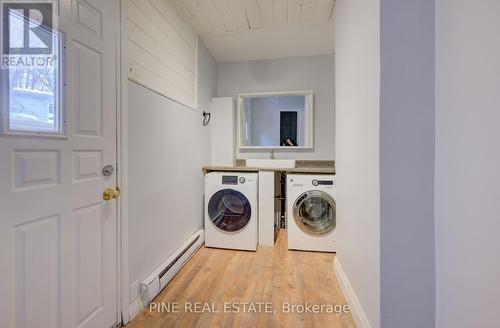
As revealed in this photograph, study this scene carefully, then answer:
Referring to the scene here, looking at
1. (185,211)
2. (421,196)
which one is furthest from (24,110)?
(421,196)

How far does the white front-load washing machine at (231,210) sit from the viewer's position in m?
2.41

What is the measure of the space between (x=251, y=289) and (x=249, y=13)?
2.51m

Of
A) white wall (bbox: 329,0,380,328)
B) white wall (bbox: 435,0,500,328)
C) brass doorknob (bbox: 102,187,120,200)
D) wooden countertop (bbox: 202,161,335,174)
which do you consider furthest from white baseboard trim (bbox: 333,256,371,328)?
brass doorknob (bbox: 102,187,120,200)

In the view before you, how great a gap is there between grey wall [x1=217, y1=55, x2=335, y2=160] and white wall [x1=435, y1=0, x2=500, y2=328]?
2053mm

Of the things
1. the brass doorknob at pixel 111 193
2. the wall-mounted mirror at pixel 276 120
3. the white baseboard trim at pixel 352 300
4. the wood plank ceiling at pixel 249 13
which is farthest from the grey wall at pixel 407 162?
the wall-mounted mirror at pixel 276 120

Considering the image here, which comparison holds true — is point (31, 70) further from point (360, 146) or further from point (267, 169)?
point (267, 169)

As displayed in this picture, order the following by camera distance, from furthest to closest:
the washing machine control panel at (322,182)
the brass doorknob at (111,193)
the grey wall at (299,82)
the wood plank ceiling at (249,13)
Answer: the grey wall at (299,82) → the washing machine control panel at (322,182) → the wood plank ceiling at (249,13) → the brass doorknob at (111,193)

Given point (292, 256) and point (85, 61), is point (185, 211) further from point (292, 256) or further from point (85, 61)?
point (85, 61)

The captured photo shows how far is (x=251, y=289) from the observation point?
174 centimetres

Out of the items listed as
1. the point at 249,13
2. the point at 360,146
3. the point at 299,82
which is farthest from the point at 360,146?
the point at 299,82

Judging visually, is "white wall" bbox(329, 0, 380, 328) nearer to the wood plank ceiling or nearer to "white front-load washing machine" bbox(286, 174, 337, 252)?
the wood plank ceiling

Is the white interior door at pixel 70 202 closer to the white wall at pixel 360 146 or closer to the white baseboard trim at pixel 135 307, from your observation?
the white baseboard trim at pixel 135 307

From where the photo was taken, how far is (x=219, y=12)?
6.89 ft

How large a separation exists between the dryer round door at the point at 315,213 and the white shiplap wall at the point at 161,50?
1.64 m
